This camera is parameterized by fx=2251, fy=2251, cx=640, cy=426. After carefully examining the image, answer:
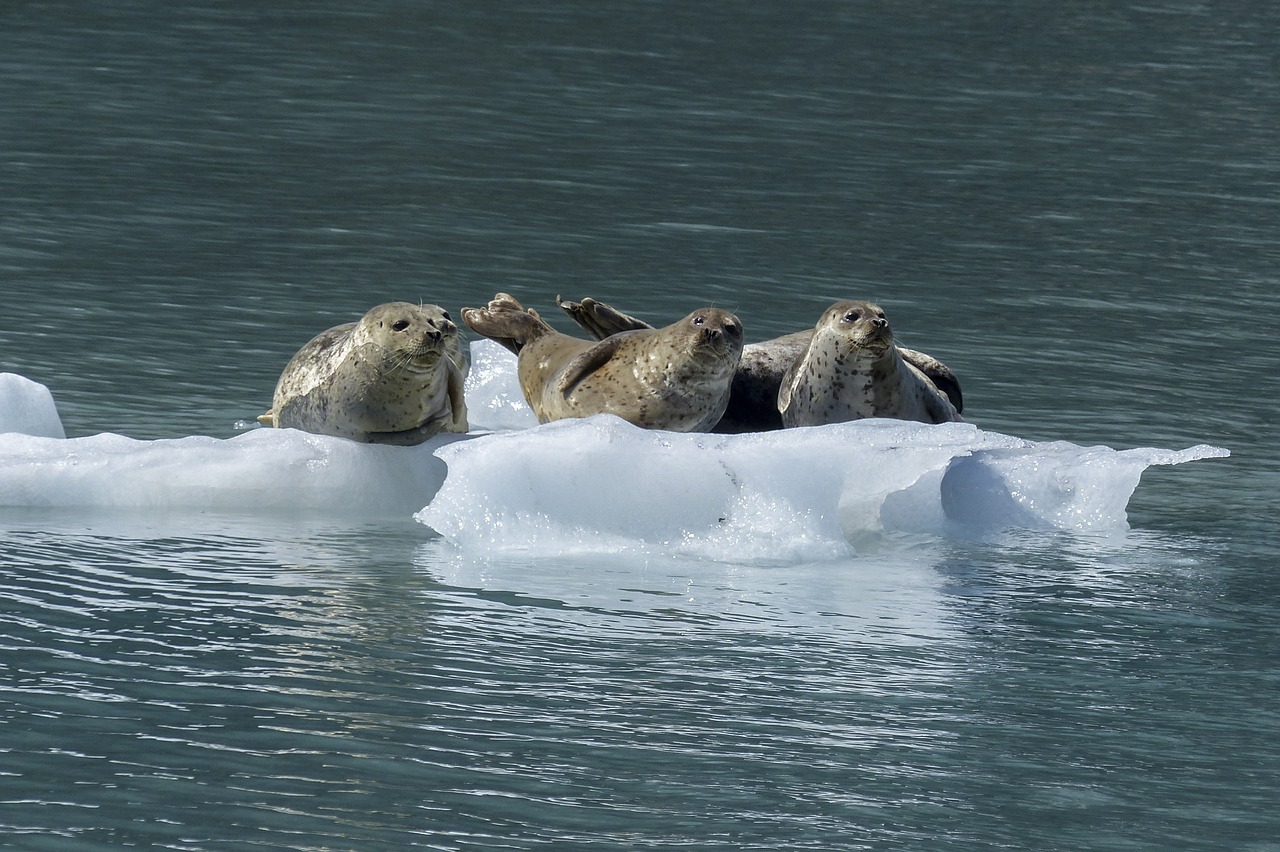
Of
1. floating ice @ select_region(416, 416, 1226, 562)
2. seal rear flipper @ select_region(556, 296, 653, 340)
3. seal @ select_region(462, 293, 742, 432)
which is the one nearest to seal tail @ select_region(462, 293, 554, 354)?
seal rear flipper @ select_region(556, 296, 653, 340)

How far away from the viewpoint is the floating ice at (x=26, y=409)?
6.60m

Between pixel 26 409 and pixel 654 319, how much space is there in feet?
12.7

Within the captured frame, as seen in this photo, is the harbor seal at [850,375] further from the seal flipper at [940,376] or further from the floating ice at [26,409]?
the floating ice at [26,409]

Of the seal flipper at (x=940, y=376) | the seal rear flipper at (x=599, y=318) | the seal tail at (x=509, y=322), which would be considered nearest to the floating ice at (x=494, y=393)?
the seal tail at (x=509, y=322)

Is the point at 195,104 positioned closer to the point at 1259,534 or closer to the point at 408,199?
the point at 408,199

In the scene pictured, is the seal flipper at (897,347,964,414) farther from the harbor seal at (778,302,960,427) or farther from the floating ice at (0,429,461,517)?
the floating ice at (0,429,461,517)

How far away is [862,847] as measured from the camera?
3795 mm

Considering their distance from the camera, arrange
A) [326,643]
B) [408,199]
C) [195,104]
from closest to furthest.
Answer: [326,643] < [408,199] < [195,104]

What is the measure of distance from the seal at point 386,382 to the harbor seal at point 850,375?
3.45 ft

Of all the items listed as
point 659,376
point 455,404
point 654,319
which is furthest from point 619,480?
point 654,319

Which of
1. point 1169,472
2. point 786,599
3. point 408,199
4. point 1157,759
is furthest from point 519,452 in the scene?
point 408,199

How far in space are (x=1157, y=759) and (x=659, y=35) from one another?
17047mm

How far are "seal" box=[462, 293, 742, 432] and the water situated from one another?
0.79 m

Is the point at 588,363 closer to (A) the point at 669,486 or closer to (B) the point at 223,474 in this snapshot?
(A) the point at 669,486
